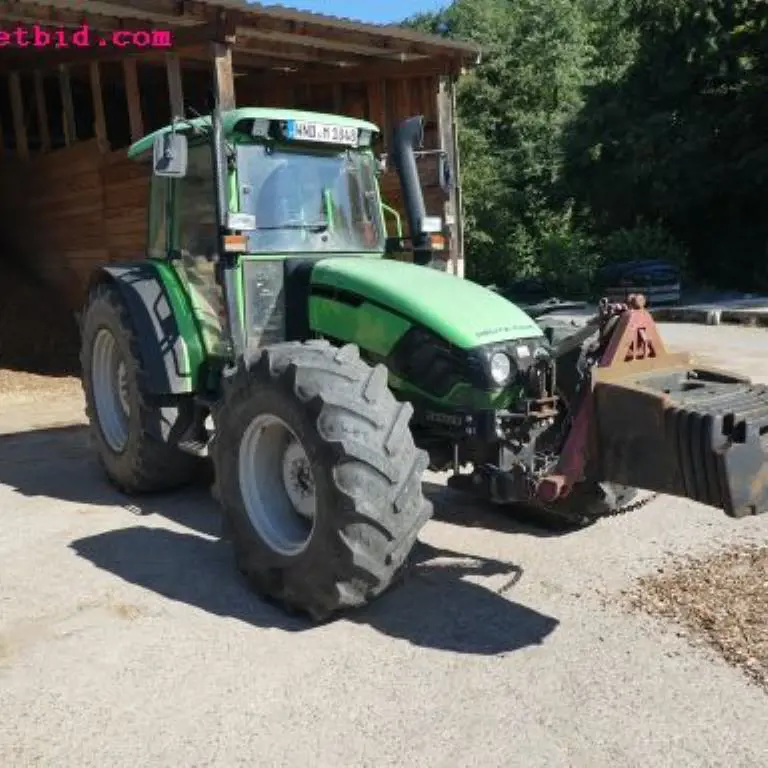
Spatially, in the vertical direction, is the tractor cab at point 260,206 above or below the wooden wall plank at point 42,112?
below

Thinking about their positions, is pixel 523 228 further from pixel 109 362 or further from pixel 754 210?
pixel 109 362

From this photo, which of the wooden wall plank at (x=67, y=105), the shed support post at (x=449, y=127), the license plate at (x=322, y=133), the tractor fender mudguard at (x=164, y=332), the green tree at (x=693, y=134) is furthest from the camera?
the green tree at (x=693, y=134)

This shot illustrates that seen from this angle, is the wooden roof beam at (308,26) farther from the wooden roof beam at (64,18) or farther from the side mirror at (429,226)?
the side mirror at (429,226)

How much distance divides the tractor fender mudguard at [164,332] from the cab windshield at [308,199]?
729 mm

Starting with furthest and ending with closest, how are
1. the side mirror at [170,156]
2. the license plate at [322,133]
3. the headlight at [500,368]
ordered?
1. the license plate at [322,133]
2. the side mirror at [170,156]
3. the headlight at [500,368]

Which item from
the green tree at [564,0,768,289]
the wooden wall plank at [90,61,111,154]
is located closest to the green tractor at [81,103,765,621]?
the wooden wall plank at [90,61,111,154]

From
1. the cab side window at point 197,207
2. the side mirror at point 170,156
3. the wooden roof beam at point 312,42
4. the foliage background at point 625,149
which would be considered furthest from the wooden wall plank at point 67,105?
the foliage background at point 625,149

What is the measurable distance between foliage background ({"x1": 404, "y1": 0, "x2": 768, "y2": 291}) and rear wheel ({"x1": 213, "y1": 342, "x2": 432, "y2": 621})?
71.2 ft

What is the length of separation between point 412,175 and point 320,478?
238 centimetres

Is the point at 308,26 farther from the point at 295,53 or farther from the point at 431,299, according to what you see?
the point at 431,299

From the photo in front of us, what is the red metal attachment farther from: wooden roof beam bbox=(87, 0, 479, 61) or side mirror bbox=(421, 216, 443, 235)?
wooden roof beam bbox=(87, 0, 479, 61)

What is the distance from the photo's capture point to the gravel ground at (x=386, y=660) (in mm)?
3137

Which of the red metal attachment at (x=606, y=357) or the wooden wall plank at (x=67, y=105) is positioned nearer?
the red metal attachment at (x=606, y=357)

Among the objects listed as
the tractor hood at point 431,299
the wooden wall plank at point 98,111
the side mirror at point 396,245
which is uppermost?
the wooden wall plank at point 98,111
